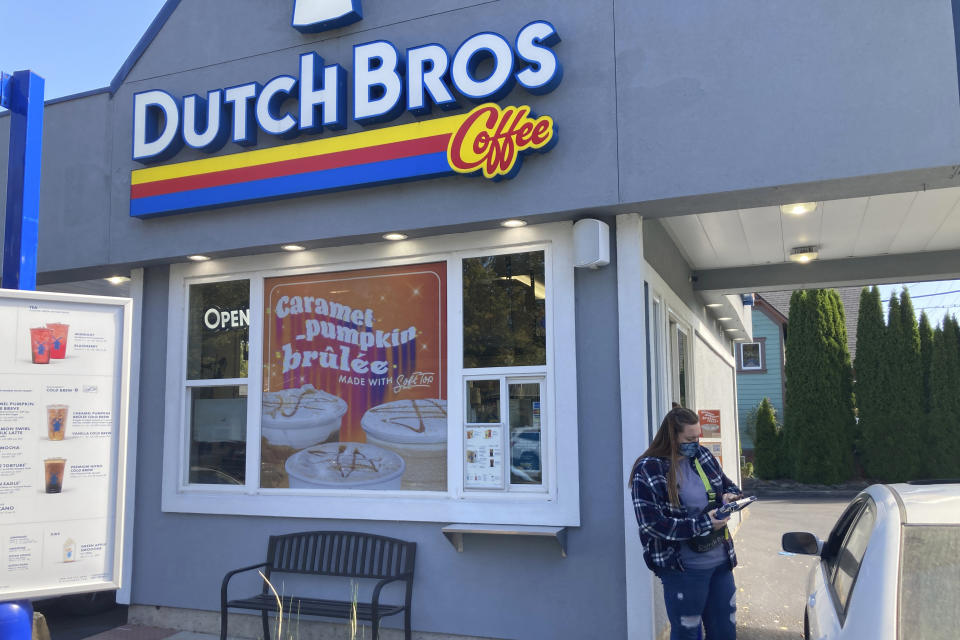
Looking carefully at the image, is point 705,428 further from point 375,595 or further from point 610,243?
point 375,595

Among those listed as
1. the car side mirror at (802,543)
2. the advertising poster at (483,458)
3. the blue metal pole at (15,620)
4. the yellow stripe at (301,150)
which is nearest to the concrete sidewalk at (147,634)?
the advertising poster at (483,458)

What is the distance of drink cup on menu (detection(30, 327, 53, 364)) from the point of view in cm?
358

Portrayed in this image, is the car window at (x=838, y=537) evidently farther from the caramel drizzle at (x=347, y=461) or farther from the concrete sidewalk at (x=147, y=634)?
the concrete sidewalk at (x=147, y=634)

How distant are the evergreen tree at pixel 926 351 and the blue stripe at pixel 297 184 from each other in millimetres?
18054

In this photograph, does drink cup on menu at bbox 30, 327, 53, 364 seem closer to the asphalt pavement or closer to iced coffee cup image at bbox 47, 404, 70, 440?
iced coffee cup image at bbox 47, 404, 70, 440

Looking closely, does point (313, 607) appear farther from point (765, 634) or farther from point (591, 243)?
point (765, 634)

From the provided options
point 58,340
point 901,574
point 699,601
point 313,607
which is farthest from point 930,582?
point 313,607

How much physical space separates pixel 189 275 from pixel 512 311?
3345 mm

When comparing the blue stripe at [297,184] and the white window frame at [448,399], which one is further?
the blue stripe at [297,184]

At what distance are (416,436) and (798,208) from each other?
395 centimetres

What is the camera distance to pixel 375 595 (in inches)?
224

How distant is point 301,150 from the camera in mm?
6645

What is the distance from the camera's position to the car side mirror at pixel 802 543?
380 cm

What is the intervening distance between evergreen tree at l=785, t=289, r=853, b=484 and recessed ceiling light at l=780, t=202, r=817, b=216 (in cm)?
1407
